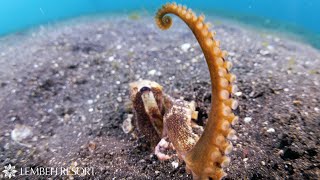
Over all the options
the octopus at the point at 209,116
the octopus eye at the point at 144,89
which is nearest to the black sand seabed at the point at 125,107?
the octopus at the point at 209,116

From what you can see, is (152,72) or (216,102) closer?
(216,102)

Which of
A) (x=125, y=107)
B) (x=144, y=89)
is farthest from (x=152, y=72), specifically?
(x=144, y=89)

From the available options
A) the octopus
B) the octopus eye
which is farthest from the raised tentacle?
the octopus eye

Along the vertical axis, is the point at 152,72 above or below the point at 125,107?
above

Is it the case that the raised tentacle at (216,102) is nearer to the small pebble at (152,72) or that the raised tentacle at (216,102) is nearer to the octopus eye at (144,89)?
the octopus eye at (144,89)

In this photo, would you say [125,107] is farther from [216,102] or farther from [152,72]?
[216,102]

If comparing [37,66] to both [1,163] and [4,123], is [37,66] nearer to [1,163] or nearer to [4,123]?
[4,123]

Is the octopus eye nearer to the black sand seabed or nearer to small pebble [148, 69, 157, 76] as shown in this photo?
the black sand seabed
